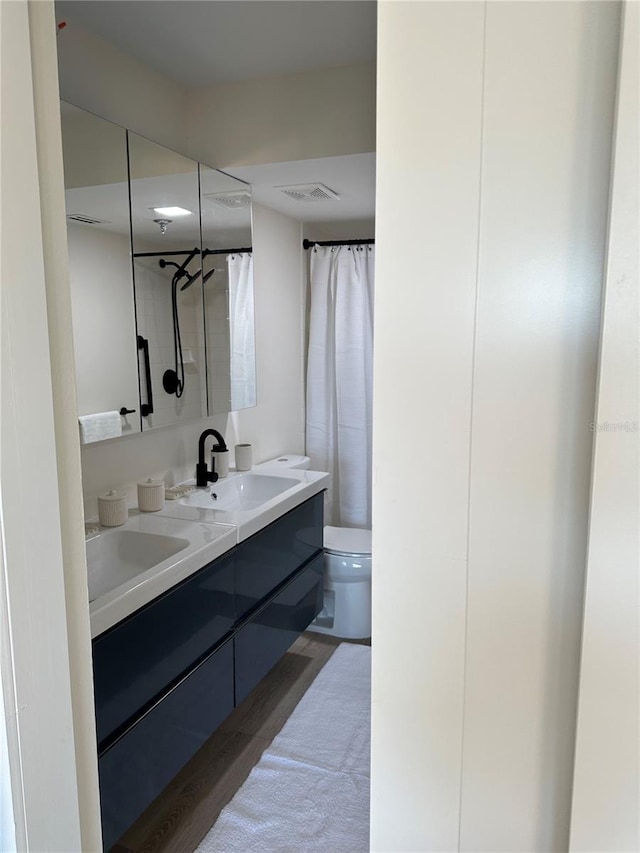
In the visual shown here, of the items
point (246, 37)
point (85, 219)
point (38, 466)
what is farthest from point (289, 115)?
point (38, 466)

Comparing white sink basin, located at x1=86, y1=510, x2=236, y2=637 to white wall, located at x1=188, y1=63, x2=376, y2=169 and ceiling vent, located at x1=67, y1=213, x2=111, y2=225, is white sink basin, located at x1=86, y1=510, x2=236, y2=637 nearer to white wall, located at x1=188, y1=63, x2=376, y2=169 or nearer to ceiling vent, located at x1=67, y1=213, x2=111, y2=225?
ceiling vent, located at x1=67, y1=213, x2=111, y2=225

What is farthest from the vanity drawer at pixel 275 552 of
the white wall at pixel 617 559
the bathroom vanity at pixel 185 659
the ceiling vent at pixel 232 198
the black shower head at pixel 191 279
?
the white wall at pixel 617 559

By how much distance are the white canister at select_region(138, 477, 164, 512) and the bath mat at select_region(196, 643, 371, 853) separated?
1.00 m

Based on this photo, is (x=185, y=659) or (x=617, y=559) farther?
(x=185, y=659)

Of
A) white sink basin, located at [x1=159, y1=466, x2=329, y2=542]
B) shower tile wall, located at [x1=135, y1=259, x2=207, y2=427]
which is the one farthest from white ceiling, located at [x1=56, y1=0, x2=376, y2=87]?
white sink basin, located at [x1=159, y1=466, x2=329, y2=542]

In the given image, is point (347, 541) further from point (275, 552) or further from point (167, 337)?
point (167, 337)

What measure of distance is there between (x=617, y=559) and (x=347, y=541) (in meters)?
2.59

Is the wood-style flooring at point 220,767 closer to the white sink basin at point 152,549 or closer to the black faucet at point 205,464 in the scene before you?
the white sink basin at point 152,549

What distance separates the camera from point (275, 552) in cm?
225

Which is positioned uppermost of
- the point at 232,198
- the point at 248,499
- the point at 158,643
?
the point at 232,198

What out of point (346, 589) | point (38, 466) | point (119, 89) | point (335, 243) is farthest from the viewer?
point (335, 243)

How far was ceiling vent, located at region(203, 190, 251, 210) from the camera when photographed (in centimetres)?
231

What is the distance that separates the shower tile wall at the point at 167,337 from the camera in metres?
2.02

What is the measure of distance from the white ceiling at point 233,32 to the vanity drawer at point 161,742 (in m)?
1.94
